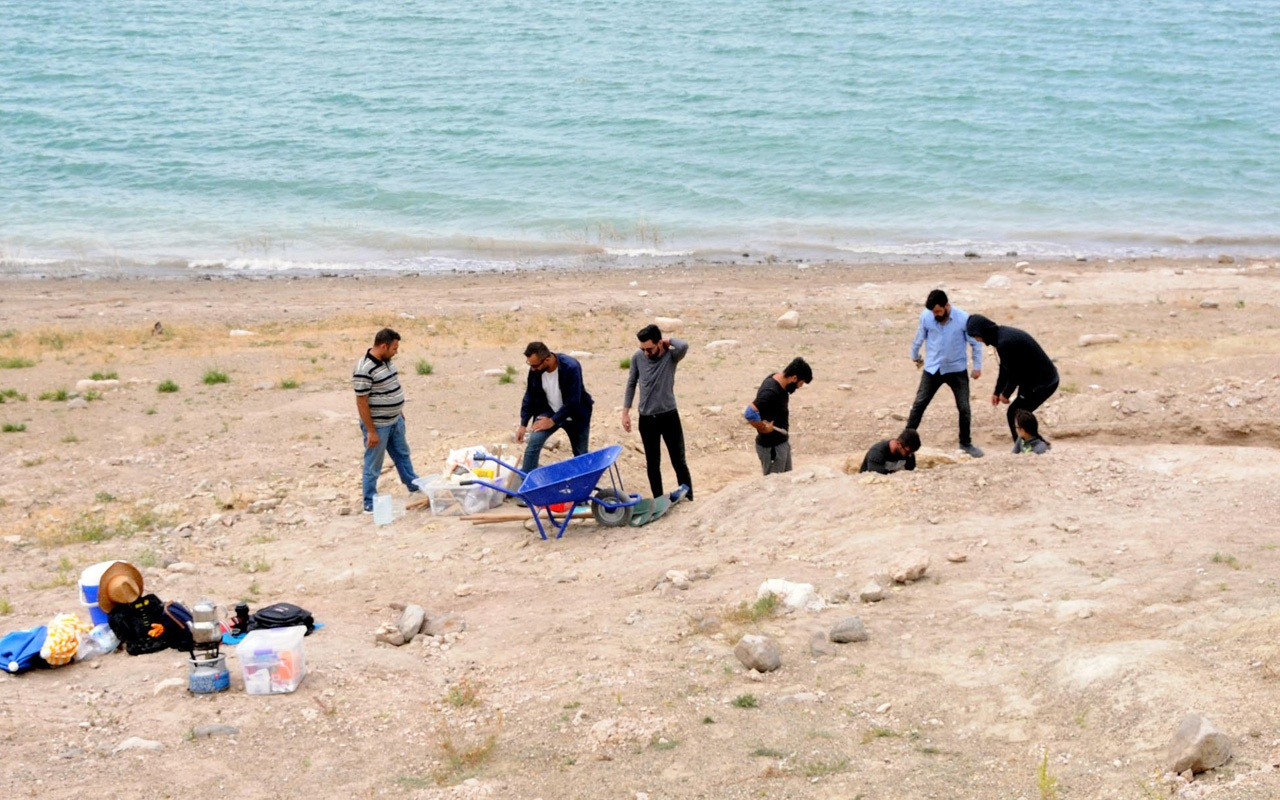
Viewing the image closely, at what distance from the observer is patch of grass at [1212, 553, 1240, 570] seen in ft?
24.1

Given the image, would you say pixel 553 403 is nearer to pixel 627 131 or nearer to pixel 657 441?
pixel 657 441

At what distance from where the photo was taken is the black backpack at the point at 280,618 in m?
7.79

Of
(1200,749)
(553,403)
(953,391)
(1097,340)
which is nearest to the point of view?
(1200,749)

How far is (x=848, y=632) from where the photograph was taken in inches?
271

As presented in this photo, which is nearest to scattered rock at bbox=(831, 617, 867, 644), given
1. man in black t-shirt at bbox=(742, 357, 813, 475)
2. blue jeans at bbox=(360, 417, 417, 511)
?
man in black t-shirt at bbox=(742, 357, 813, 475)

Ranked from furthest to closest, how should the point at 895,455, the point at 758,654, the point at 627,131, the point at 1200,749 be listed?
the point at 627,131, the point at 895,455, the point at 758,654, the point at 1200,749

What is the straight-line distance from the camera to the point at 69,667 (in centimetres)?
738

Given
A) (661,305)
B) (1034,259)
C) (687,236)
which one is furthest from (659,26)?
(661,305)

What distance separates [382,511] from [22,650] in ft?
11.3

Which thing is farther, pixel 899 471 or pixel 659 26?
pixel 659 26

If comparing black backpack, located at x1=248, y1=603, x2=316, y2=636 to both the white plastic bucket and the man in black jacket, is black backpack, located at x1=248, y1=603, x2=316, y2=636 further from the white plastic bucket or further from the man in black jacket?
the man in black jacket

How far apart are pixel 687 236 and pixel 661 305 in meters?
8.10

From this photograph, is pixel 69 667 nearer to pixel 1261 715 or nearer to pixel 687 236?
pixel 1261 715

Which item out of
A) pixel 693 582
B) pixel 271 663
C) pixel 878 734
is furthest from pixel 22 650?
pixel 878 734
